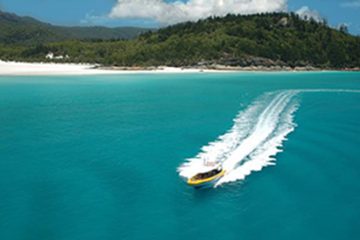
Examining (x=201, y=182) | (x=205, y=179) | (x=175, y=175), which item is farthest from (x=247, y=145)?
(x=201, y=182)

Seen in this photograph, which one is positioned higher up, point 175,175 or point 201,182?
point 201,182

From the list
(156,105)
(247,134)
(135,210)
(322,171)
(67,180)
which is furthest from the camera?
(156,105)

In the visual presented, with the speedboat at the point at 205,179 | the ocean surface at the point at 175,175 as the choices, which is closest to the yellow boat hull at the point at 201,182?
the speedboat at the point at 205,179

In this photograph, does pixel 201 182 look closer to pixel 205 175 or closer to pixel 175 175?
pixel 205 175

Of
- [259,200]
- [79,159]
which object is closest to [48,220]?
[79,159]

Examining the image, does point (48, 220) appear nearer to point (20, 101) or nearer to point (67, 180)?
point (67, 180)

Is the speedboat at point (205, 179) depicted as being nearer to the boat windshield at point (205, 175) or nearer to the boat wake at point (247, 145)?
the boat windshield at point (205, 175)
